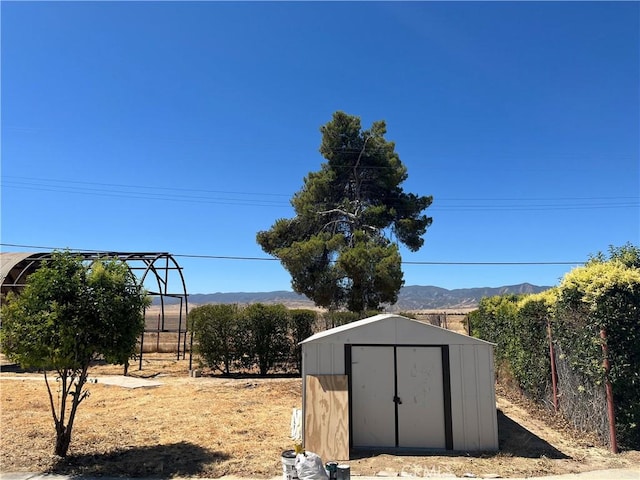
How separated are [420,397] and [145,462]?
15.5ft

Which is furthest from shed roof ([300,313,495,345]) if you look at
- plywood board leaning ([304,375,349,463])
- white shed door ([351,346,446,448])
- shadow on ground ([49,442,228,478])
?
shadow on ground ([49,442,228,478])

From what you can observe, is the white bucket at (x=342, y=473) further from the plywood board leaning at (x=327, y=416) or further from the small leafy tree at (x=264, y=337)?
the small leafy tree at (x=264, y=337)

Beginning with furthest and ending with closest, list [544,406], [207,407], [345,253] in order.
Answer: [345,253] < [207,407] < [544,406]

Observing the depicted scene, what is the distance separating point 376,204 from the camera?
89.2 feet

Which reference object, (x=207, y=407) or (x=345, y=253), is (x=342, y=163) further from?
(x=207, y=407)

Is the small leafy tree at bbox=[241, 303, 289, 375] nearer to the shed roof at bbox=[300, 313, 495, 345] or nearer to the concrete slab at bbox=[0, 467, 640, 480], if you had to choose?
the shed roof at bbox=[300, 313, 495, 345]

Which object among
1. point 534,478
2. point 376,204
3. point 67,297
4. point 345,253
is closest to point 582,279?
point 534,478

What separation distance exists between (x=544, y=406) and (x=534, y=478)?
14.6ft

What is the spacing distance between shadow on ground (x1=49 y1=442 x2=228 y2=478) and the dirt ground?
0.02m

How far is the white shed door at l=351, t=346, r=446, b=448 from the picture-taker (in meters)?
7.77

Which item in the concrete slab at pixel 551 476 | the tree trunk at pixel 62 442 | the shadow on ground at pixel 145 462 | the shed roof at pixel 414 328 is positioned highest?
the shed roof at pixel 414 328

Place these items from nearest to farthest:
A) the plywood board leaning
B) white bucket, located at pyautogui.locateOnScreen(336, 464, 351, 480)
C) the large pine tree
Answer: white bucket, located at pyautogui.locateOnScreen(336, 464, 351, 480) < the plywood board leaning < the large pine tree

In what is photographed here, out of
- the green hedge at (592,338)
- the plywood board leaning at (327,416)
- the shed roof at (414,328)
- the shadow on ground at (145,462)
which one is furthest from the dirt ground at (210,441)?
the shed roof at (414,328)

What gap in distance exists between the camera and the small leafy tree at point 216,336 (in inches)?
659
